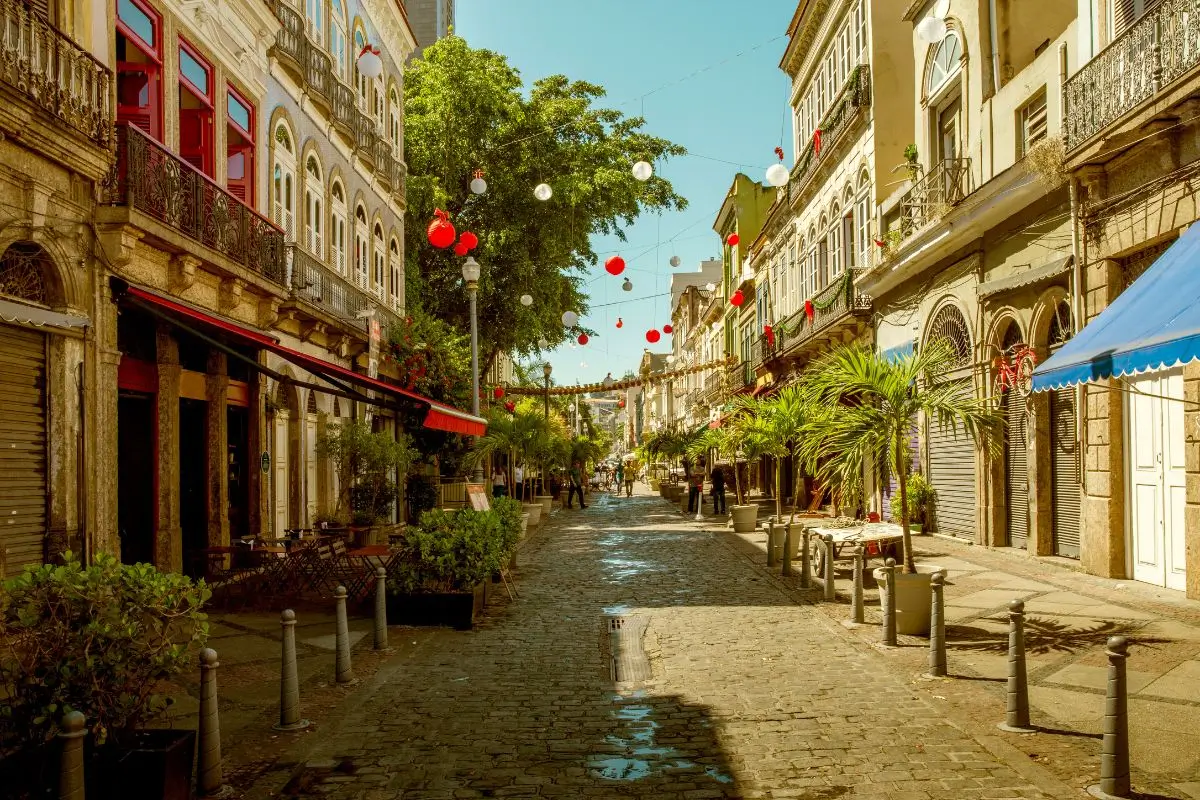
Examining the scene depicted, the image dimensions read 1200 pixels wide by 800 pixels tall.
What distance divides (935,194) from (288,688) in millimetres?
15913

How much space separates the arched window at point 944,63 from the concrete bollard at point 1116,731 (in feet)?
49.2

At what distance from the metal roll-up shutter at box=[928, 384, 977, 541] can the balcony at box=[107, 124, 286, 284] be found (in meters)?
11.4

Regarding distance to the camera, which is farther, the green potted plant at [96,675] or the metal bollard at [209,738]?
the metal bollard at [209,738]

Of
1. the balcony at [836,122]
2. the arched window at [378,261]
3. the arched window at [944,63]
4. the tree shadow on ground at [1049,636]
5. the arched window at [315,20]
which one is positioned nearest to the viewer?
the tree shadow on ground at [1049,636]

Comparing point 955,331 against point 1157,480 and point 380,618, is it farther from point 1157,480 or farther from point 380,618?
point 380,618

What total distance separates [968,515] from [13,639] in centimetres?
1581

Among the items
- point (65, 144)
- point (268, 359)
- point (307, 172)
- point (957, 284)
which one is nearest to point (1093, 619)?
point (957, 284)

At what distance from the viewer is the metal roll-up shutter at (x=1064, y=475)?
13953mm

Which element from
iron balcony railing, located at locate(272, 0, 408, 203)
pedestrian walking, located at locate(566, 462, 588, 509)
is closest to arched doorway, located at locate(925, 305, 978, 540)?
iron balcony railing, located at locate(272, 0, 408, 203)

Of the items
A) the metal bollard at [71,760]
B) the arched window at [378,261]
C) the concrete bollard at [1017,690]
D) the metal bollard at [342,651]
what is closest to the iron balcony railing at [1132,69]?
the concrete bollard at [1017,690]

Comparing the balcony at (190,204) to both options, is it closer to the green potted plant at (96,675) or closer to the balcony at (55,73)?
the balcony at (55,73)

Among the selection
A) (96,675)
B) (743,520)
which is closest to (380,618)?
(96,675)

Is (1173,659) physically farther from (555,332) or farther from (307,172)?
(555,332)

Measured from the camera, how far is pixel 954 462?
1828 cm
